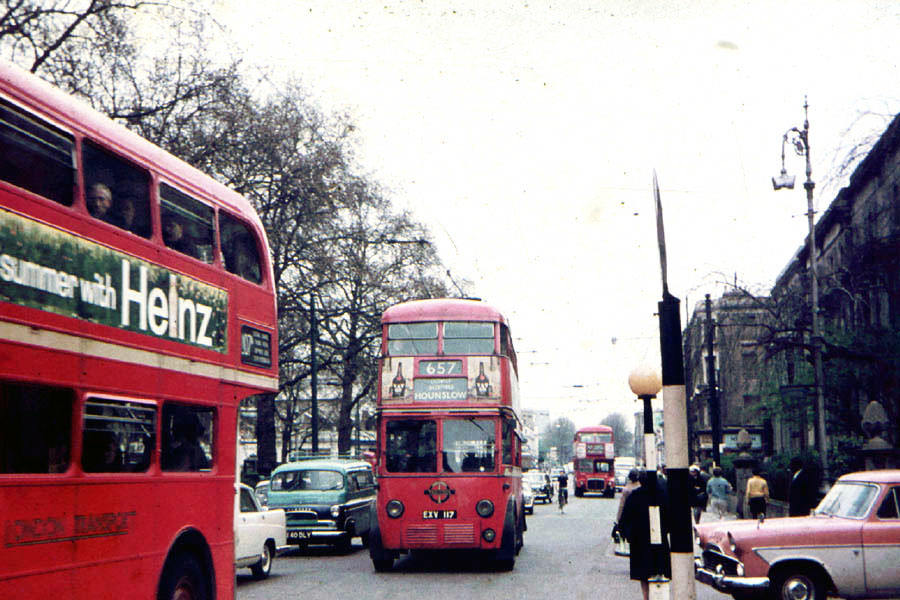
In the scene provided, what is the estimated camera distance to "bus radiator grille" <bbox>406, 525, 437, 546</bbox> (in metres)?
17.1

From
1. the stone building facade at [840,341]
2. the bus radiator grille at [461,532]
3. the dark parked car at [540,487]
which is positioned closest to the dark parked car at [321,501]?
the bus radiator grille at [461,532]

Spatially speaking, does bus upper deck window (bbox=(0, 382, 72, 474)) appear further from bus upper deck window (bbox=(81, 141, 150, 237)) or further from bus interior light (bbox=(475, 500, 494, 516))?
bus interior light (bbox=(475, 500, 494, 516))

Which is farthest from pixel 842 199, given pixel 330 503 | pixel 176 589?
pixel 176 589

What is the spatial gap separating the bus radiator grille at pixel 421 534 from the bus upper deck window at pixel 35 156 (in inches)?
432

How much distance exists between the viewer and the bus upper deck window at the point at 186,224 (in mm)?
8938

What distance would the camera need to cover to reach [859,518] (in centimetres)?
1146

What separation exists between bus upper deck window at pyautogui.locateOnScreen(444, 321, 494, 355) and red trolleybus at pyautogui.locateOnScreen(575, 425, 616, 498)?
4370cm

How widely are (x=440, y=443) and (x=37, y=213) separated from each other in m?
11.2

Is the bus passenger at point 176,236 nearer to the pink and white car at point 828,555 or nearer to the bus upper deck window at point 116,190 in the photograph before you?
the bus upper deck window at point 116,190

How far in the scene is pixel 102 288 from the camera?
7.62 meters

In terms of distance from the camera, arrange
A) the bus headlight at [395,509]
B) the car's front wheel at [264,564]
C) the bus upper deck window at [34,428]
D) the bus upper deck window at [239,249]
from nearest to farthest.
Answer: the bus upper deck window at [34,428] → the bus upper deck window at [239,249] → the car's front wheel at [264,564] → the bus headlight at [395,509]

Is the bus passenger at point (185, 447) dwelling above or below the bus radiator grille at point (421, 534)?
above

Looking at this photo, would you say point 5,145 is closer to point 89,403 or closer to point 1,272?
point 1,272

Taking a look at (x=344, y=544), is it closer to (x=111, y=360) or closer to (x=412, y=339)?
(x=412, y=339)
